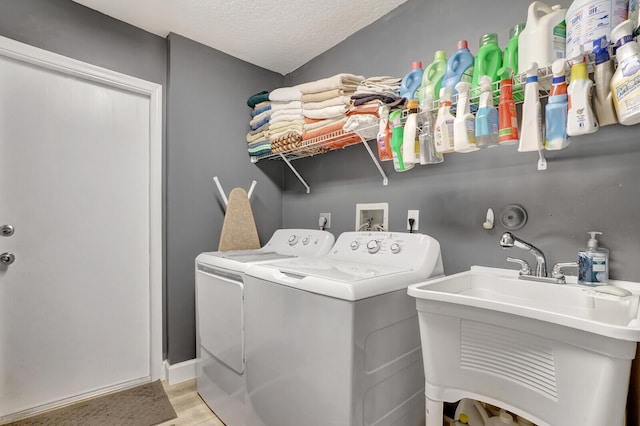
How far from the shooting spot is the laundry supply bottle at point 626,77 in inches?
33.0

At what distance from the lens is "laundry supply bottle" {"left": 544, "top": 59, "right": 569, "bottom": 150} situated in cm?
98

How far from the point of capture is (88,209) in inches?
77.2

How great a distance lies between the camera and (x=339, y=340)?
3.58 ft

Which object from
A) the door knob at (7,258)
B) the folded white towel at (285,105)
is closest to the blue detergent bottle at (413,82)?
the folded white towel at (285,105)

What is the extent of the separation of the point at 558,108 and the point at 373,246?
0.94 meters

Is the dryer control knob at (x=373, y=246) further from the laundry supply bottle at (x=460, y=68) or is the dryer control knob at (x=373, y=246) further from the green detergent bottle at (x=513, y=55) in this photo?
the green detergent bottle at (x=513, y=55)

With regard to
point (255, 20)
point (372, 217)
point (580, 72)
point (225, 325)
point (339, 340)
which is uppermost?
point (255, 20)

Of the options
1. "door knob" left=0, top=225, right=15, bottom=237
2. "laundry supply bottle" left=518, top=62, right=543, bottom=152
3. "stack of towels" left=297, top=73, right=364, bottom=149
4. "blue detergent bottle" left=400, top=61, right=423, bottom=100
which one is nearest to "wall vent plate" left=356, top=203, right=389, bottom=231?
"stack of towels" left=297, top=73, right=364, bottom=149

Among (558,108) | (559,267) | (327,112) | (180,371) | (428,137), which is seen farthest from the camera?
(180,371)

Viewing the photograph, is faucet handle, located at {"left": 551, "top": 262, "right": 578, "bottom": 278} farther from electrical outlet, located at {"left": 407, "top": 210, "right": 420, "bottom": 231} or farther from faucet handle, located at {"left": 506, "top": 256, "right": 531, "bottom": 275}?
electrical outlet, located at {"left": 407, "top": 210, "right": 420, "bottom": 231}

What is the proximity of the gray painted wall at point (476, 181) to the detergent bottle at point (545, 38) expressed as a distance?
1.03ft

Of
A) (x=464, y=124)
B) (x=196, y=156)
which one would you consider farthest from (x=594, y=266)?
(x=196, y=156)

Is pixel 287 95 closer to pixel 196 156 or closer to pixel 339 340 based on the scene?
pixel 196 156

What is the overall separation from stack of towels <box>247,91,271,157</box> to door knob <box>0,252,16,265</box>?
157 centimetres
